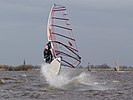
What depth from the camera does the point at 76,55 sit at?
1917 inches

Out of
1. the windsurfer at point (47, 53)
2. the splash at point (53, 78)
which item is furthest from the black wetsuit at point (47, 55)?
the splash at point (53, 78)

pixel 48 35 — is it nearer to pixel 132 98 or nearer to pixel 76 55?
pixel 76 55

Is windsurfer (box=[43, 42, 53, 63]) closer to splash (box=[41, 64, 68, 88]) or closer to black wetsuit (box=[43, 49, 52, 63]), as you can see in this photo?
black wetsuit (box=[43, 49, 52, 63])

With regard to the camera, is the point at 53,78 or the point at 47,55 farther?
the point at 53,78

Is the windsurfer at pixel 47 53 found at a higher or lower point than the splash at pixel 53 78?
higher

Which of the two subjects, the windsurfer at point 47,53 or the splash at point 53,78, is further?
the splash at point 53,78

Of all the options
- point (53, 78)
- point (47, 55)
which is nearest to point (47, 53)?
point (47, 55)

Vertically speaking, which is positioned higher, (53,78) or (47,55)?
(47,55)

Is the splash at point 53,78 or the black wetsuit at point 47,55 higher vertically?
the black wetsuit at point 47,55

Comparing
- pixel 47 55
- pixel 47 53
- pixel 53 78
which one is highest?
pixel 47 53

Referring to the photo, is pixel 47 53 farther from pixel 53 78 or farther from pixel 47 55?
pixel 53 78

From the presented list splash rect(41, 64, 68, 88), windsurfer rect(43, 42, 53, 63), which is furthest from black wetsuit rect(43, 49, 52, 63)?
splash rect(41, 64, 68, 88)

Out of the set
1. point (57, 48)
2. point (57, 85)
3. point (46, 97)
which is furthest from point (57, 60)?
point (46, 97)

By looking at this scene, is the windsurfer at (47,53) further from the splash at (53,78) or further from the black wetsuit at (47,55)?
the splash at (53,78)
